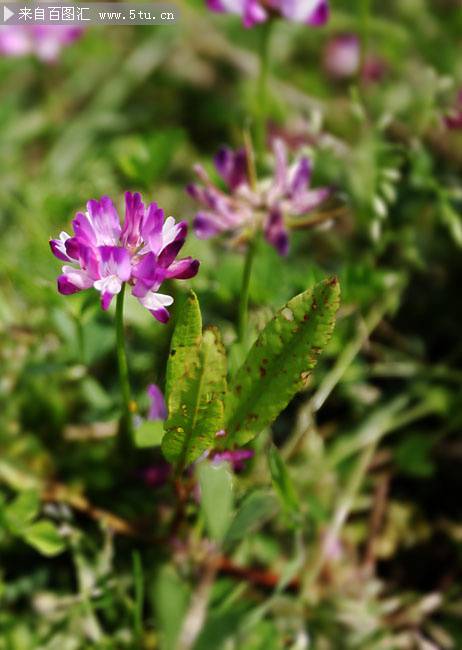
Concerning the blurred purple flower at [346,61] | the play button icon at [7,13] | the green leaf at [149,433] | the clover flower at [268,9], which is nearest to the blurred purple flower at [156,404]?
the green leaf at [149,433]

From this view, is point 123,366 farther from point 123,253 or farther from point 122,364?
point 123,253

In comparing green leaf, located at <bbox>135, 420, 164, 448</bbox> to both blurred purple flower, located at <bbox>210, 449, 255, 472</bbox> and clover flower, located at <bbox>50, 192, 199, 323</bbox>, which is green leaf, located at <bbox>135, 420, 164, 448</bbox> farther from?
clover flower, located at <bbox>50, 192, 199, 323</bbox>

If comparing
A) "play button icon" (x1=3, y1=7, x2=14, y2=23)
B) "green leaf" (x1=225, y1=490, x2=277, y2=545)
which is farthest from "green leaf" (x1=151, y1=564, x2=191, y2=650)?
"play button icon" (x1=3, y1=7, x2=14, y2=23)

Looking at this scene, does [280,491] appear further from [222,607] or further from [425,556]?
[425,556]

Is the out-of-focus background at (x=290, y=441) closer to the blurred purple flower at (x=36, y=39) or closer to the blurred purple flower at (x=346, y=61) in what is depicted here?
the blurred purple flower at (x=346, y=61)

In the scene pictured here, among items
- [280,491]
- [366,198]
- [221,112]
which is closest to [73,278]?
[280,491]

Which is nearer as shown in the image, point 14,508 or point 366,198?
point 14,508
